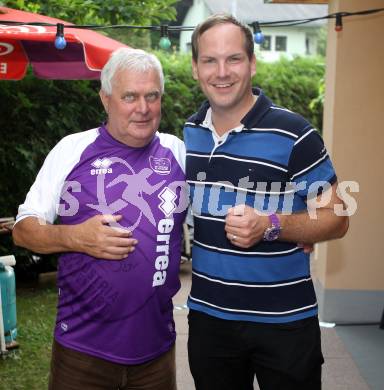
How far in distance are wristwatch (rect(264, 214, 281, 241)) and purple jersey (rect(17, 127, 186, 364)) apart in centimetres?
42

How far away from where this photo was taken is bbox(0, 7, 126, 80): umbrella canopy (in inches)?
202

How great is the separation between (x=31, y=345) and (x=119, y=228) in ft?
11.4

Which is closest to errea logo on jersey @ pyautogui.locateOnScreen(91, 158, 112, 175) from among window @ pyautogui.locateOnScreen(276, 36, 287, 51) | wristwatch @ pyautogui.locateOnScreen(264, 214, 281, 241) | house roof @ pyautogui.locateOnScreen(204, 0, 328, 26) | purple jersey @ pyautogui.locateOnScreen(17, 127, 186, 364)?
purple jersey @ pyautogui.locateOnScreen(17, 127, 186, 364)

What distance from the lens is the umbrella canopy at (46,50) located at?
5.13 m

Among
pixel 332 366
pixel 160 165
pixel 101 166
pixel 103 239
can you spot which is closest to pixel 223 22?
pixel 160 165

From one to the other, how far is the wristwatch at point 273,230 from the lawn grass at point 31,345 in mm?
2952

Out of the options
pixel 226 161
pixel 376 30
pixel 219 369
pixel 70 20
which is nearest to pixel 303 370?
pixel 219 369

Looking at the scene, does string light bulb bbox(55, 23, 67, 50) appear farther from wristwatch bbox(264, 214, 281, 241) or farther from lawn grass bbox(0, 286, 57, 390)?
wristwatch bbox(264, 214, 281, 241)

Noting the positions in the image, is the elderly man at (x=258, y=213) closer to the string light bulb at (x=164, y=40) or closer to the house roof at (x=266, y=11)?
the string light bulb at (x=164, y=40)

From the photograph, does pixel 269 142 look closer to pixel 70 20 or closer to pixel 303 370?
pixel 303 370

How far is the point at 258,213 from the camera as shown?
7.72ft

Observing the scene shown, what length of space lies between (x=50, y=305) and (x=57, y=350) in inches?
173

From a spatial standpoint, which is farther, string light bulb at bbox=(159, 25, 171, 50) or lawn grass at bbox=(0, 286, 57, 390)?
string light bulb at bbox=(159, 25, 171, 50)

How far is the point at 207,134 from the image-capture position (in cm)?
265
